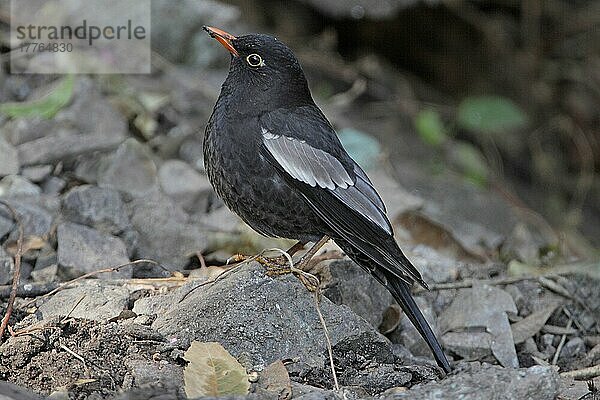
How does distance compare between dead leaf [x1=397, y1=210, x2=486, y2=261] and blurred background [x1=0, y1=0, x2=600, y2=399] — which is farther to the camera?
dead leaf [x1=397, y1=210, x2=486, y2=261]

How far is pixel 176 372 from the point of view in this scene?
3168 millimetres

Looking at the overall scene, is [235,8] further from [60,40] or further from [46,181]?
[46,181]

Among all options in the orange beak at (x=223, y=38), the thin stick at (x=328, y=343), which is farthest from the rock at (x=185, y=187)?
the thin stick at (x=328, y=343)

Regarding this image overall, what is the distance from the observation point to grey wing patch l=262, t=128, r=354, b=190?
388 centimetres

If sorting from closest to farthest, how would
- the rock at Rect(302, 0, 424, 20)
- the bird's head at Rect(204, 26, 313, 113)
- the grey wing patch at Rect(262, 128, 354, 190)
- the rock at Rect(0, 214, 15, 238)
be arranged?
the grey wing patch at Rect(262, 128, 354, 190)
the bird's head at Rect(204, 26, 313, 113)
the rock at Rect(0, 214, 15, 238)
the rock at Rect(302, 0, 424, 20)

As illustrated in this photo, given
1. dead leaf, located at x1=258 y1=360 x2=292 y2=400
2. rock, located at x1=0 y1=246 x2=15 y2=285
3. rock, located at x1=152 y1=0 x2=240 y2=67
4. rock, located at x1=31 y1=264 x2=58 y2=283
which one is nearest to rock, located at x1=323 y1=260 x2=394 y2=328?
dead leaf, located at x1=258 y1=360 x2=292 y2=400

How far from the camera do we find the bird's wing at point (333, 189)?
3.84 meters

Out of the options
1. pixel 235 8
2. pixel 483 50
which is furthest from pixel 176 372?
pixel 483 50

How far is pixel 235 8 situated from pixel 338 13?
0.85 meters

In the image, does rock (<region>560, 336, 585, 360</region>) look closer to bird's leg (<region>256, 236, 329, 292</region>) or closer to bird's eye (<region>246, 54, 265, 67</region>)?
bird's leg (<region>256, 236, 329, 292</region>)

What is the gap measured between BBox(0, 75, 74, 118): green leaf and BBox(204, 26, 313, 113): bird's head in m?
1.50

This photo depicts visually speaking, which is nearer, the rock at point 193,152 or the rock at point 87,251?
the rock at point 87,251

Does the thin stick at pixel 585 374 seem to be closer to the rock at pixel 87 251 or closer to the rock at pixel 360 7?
the rock at pixel 87 251

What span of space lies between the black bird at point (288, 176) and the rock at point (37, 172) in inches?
53.7
